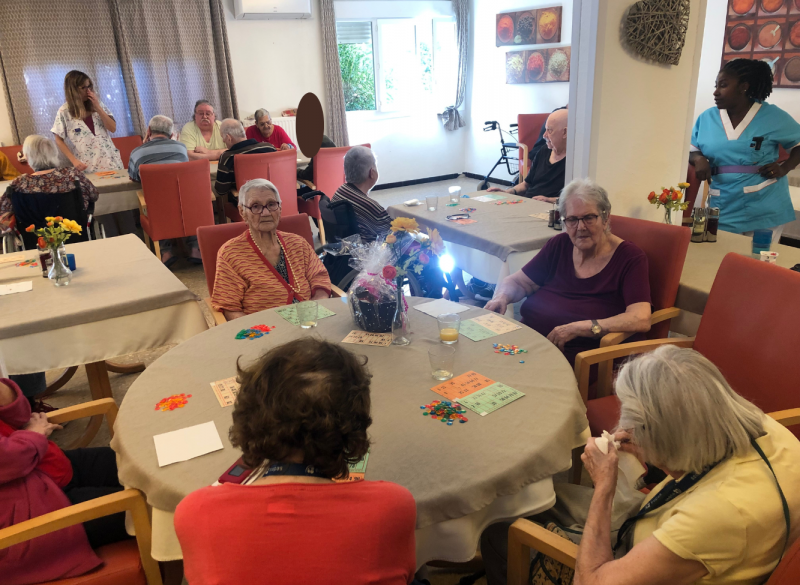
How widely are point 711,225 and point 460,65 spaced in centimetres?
615

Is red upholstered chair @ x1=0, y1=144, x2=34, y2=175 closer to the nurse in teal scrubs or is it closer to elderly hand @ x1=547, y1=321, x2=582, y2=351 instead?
elderly hand @ x1=547, y1=321, x2=582, y2=351

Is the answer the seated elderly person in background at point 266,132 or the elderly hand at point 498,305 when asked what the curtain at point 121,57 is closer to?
the seated elderly person in background at point 266,132

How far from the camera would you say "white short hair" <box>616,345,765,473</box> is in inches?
41.2

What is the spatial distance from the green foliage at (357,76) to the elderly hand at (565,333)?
20.8ft

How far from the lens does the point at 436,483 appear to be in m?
1.23

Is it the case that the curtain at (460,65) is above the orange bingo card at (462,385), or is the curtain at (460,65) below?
above

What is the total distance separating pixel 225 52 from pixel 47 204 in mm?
3579

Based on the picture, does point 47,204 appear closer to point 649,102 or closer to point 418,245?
point 418,245

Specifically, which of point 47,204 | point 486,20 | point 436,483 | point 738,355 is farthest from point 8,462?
point 486,20

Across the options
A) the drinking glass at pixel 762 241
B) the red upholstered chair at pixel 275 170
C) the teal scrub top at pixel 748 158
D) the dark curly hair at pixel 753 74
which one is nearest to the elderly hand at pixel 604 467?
the drinking glass at pixel 762 241

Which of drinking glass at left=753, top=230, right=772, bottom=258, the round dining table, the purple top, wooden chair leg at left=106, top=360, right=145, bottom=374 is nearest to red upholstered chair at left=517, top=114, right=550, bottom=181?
drinking glass at left=753, top=230, right=772, bottom=258

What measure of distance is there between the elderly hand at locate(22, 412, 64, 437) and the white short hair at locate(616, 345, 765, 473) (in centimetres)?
151

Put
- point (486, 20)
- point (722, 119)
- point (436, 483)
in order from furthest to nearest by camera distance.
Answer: point (486, 20)
point (722, 119)
point (436, 483)

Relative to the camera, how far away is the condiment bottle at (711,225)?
9.46 ft
